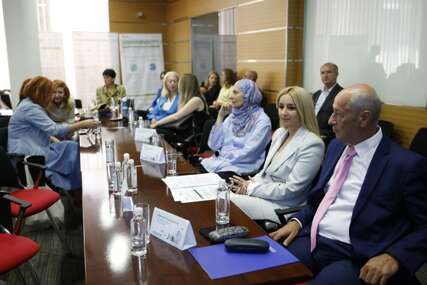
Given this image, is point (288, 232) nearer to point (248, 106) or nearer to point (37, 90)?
point (248, 106)

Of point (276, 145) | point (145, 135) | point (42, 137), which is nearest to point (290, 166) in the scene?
point (276, 145)

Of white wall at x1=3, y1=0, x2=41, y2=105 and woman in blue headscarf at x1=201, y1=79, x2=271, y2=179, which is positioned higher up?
white wall at x1=3, y1=0, x2=41, y2=105

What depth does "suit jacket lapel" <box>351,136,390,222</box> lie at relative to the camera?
1.61 m

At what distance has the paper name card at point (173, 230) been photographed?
1399mm

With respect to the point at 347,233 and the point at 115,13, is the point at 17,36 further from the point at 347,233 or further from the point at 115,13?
the point at 347,233

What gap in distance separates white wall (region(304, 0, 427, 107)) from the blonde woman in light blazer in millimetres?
1998

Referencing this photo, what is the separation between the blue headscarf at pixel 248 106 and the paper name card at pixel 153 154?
2.51 ft

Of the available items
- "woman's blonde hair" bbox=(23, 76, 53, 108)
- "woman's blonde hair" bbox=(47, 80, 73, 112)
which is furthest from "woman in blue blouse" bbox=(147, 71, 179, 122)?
"woman's blonde hair" bbox=(23, 76, 53, 108)

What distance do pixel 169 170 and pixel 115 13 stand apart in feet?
23.5

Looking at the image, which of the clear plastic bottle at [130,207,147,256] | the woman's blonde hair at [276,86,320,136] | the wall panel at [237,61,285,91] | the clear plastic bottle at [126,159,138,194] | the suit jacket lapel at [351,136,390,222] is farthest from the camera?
the wall panel at [237,61,285,91]

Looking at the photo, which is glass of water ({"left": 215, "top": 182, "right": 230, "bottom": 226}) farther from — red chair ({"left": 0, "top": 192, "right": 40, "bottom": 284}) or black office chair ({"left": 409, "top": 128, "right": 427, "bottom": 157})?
black office chair ({"left": 409, "top": 128, "right": 427, "bottom": 157})

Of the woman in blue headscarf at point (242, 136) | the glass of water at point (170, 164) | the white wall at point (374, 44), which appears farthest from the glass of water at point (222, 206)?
the white wall at point (374, 44)

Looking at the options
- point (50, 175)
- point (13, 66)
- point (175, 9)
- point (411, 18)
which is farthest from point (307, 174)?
point (175, 9)

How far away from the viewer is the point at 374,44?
4.14 metres
